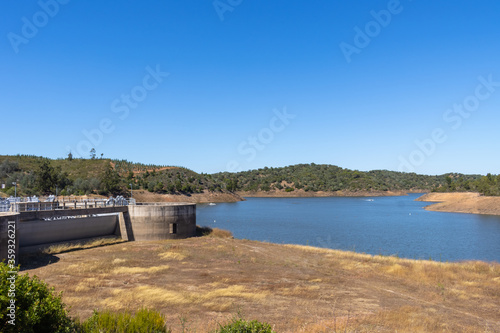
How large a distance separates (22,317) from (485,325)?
18471 mm

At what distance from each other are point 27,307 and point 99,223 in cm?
3269

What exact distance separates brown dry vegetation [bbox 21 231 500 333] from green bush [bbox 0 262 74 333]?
5.71 meters

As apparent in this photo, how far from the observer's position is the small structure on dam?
32750 millimetres

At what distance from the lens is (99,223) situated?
3978 centimetres

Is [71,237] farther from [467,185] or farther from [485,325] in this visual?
[467,185]

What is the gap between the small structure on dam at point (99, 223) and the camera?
3275 cm

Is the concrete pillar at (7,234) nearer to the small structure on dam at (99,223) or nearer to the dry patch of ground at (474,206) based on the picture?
the small structure on dam at (99,223)

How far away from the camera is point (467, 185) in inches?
5891

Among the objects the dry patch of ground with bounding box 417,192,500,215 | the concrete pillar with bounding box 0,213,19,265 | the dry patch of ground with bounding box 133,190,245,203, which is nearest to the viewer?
the concrete pillar with bounding box 0,213,19,265

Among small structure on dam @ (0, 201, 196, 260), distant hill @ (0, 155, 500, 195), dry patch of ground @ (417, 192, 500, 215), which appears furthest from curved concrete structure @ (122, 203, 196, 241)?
dry patch of ground @ (417, 192, 500, 215)

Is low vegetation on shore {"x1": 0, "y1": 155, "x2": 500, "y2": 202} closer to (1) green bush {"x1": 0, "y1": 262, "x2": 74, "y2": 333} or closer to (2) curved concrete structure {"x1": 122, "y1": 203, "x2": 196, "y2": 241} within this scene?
(2) curved concrete structure {"x1": 122, "y1": 203, "x2": 196, "y2": 241}

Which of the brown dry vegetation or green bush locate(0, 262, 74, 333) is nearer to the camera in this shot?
green bush locate(0, 262, 74, 333)

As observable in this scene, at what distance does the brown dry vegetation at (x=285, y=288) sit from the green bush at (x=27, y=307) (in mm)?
5708

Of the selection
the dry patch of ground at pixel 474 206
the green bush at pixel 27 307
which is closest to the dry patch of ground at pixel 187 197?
the dry patch of ground at pixel 474 206
